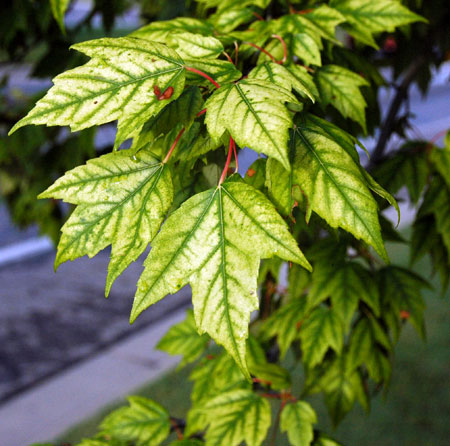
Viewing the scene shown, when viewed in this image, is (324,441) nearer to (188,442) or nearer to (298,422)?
(298,422)

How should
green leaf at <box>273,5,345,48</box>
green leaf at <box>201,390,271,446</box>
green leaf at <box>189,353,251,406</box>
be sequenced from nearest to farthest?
green leaf at <box>273,5,345,48</box>
green leaf at <box>201,390,271,446</box>
green leaf at <box>189,353,251,406</box>

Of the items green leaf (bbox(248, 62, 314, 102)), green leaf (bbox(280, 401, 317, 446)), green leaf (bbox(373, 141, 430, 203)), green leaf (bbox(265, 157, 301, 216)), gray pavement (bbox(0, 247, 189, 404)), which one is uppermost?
green leaf (bbox(248, 62, 314, 102))

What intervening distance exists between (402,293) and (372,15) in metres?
0.68

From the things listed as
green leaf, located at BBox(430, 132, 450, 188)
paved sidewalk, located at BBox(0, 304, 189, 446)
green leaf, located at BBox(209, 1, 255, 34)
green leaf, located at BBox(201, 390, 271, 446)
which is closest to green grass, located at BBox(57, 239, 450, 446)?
paved sidewalk, located at BBox(0, 304, 189, 446)

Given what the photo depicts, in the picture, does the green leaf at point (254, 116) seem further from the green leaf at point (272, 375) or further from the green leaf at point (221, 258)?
the green leaf at point (272, 375)

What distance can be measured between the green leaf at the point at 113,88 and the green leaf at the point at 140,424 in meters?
0.78

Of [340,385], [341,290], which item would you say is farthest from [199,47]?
[340,385]

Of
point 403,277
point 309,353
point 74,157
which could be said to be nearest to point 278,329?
point 309,353

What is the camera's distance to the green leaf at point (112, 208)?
0.68 meters

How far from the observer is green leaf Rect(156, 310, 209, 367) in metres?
1.38

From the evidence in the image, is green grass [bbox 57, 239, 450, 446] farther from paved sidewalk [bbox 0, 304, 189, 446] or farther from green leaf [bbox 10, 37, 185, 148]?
green leaf [bbox 10, 37, 185, 148]

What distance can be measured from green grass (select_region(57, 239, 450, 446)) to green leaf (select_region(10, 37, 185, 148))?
266cm

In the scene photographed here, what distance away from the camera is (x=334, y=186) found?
0.69m

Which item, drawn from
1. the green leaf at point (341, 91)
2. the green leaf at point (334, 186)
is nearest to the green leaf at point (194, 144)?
the green leaf at point (334, 186)
